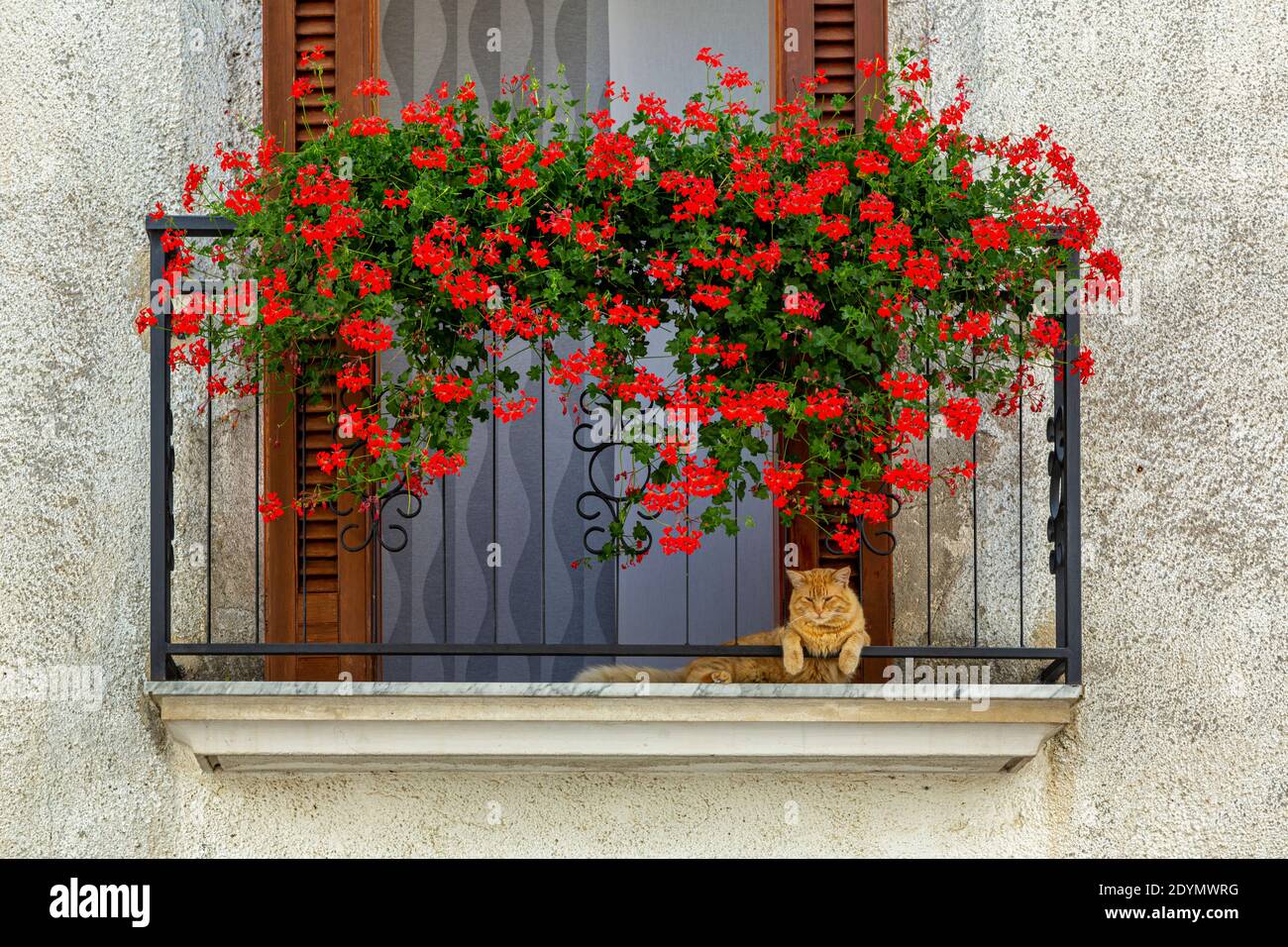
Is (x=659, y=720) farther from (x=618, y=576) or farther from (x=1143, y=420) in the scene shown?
(x=1143, y=420)

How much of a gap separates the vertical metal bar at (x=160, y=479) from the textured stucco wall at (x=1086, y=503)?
1.13ft

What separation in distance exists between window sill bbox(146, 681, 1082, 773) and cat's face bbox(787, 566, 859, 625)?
0.30 metres

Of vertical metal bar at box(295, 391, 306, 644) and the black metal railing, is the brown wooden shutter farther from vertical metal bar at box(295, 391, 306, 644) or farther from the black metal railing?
vertical metal bar at box(295, 391, 306, 644)

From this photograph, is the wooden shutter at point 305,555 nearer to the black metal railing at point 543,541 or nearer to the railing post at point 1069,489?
the black metal railing at point 543,541

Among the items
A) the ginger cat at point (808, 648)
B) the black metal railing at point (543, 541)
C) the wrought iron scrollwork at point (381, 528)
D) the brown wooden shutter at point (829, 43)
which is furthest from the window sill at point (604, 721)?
the brown wooden shutter at point (829, 43)

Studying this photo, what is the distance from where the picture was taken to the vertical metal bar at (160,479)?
488 cm

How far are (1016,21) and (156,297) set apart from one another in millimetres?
2717

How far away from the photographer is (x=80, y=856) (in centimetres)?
509

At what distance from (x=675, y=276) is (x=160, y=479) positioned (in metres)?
1.55

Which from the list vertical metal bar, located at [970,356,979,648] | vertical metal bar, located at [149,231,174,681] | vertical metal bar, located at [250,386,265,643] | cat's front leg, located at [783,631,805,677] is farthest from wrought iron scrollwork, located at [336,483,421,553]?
vertical metal bar, located at [970,356,979,648]

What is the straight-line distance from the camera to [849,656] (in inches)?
195

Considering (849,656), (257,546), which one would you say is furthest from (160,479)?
(849,656)
